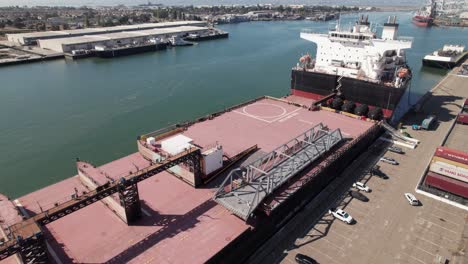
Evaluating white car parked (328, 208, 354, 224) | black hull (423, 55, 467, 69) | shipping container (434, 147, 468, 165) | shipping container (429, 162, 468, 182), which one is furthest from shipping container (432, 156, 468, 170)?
black hull (423, 55, 467, 69)

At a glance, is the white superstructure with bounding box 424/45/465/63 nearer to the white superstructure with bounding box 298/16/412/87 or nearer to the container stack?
the white superstructure with bounding box 298/16/412/87

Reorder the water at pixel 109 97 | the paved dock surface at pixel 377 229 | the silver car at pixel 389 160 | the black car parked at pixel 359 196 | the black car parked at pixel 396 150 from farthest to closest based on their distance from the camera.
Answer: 1. the water at pixel 109 97
2. the black car parked at pixel 396 150
3. the silver car at pixel 389 160
4. the black car parked at pixel 359 196
5. the paved dock surface at pixel 377 229

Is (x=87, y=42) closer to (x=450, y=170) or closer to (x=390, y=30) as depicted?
(x=390, y=30)

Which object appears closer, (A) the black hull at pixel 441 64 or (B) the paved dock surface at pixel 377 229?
(B) the paved dock surface at pixel 377 229

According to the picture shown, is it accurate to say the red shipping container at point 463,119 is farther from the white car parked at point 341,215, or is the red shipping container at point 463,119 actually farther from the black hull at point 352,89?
the white car parked at point 341,215

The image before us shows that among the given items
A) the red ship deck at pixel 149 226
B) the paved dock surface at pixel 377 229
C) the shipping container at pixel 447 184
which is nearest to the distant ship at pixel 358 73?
the paved dock surface at pixel 377 229

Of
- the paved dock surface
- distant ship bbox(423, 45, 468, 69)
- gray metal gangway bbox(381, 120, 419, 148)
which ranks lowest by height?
the paved dock surface

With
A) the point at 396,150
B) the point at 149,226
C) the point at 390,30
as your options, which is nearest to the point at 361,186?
the point at 396,150
